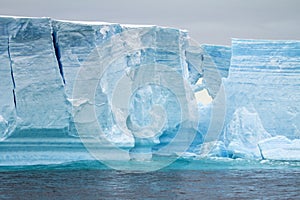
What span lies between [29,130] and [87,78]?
1877 millimetres

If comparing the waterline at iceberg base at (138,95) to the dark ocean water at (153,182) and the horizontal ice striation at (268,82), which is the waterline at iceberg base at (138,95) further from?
the dark ocean water at (153,182)

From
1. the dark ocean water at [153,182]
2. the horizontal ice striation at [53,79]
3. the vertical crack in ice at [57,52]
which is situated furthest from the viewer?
the vertical crack in ice at [57,52]

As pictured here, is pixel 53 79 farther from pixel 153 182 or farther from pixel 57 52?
pixel 153 182

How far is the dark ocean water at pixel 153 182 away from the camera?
1305 cm

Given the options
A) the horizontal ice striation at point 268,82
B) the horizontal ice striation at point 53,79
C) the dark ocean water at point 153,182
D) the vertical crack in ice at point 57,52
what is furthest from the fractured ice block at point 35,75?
the horizontal ice striation at point 268,82

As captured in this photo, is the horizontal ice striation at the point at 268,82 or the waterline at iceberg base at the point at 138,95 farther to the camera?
the horizontal ice striation at the point at 268,82

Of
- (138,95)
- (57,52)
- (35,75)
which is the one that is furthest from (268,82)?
(35,75)

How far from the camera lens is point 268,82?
66.7ft

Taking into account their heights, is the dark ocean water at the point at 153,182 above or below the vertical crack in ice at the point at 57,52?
below

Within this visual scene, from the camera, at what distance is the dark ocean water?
13.1 m

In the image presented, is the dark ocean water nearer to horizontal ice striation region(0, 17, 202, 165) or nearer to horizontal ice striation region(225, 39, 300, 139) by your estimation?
horizontal ice striation region(0, 17, 202, 165)

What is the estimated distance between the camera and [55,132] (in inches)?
634

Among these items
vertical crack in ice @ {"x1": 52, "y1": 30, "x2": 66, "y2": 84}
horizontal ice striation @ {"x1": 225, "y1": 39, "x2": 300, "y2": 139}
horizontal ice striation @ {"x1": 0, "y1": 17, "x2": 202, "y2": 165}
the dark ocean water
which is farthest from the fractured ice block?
horizontal ice striation @ {"x1": 225, "y1": 39, "x2": 300, "y2": 139}

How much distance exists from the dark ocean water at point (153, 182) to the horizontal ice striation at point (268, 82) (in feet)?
4.77
